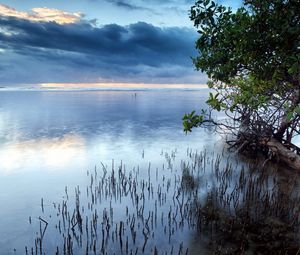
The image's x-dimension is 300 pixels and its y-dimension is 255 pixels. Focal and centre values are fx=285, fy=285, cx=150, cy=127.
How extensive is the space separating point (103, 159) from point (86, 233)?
23.7 feet

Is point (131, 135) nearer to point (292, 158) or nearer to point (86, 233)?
→ point (292, 158)

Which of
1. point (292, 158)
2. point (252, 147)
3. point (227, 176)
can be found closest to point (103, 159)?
point (227, 176)

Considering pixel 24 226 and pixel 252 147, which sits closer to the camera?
pixel 24 226

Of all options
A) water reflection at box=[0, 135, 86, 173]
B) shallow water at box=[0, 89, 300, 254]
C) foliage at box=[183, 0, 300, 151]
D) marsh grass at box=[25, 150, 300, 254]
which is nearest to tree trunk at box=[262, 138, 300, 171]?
shallow water at box=[0, 89, 300, 254]

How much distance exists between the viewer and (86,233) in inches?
252

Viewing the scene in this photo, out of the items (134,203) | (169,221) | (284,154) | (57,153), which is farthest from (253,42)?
(57,153)

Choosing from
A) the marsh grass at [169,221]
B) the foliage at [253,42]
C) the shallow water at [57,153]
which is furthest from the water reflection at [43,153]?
the foliage at [253,42]

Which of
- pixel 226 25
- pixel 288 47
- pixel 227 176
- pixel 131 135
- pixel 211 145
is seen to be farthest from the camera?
pixel 131 135

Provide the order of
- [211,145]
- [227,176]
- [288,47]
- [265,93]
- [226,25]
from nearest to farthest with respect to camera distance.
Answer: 1. [288,47]
2. [226,25]
3. [265,93]
4. [227,176]
5. [211,145]

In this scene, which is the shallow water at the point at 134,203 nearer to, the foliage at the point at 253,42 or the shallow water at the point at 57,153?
the shallow water at the point at 57,153

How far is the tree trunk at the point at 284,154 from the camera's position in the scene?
1072 centimetres

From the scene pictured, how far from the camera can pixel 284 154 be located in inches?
449

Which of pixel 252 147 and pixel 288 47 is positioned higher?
pixel 288 47

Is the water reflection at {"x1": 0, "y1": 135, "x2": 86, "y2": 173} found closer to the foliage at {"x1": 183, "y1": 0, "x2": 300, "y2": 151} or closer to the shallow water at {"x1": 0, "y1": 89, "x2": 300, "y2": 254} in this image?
the shallow water at {"x1": 0, "y1": 89, "x2": 300, "y2": 254}
